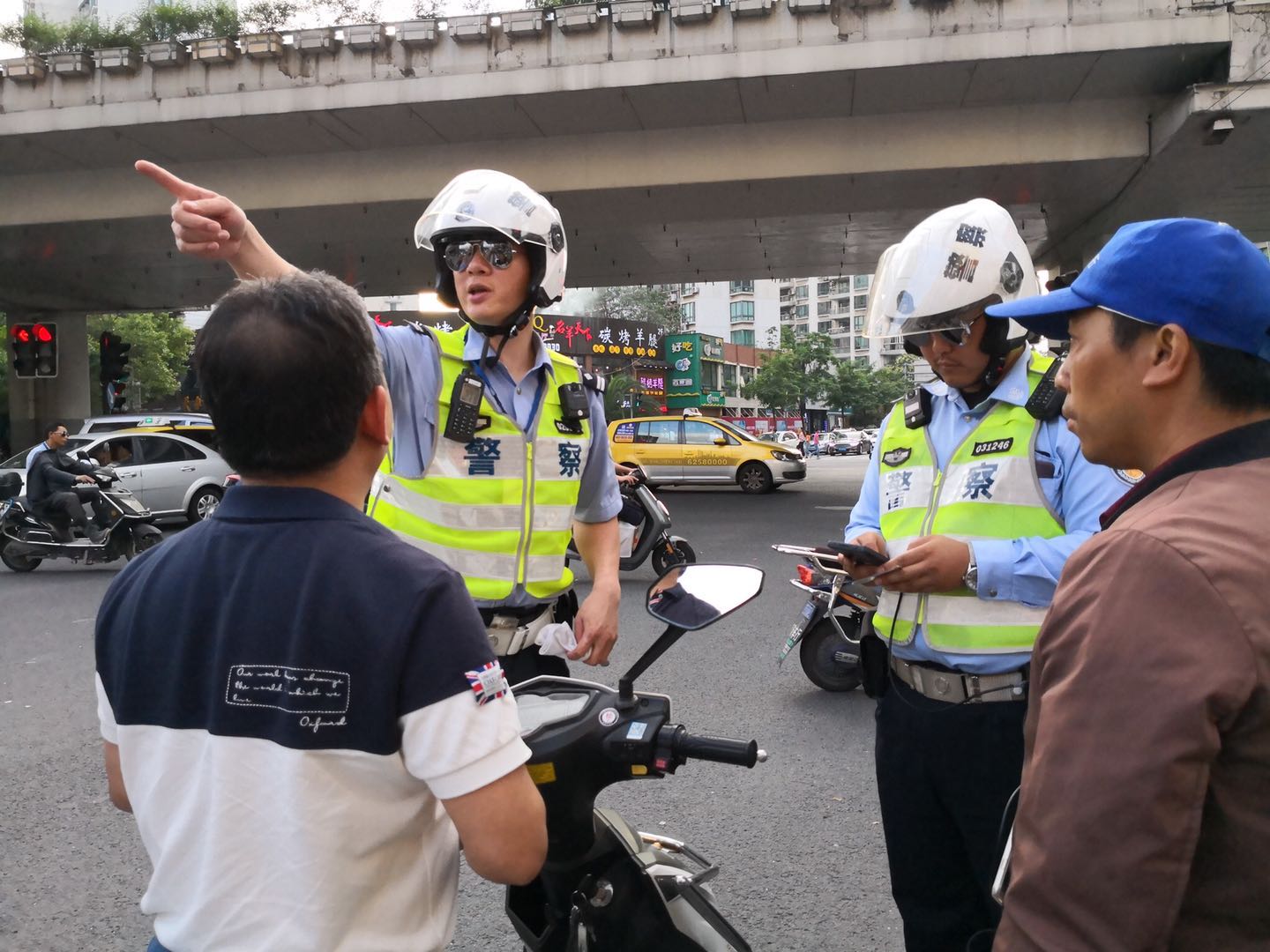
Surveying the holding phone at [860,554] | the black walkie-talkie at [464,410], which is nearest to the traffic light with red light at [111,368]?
the black walkie-talkie at [464,410]

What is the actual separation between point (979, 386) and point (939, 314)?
19 cm

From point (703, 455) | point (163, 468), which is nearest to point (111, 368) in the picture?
point (163, 468)

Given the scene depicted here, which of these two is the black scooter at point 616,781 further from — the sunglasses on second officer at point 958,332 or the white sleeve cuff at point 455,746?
the sunglasses on second officer at point 958,332

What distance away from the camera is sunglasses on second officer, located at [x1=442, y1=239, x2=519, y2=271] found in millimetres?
2271

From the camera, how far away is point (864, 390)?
266 feet

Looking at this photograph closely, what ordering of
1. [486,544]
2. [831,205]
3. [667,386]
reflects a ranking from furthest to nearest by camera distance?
[667,386]
[831,205]
[486,544]

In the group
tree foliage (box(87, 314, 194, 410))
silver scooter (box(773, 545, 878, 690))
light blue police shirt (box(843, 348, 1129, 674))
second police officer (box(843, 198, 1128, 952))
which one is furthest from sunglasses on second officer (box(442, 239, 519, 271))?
tree foliage (box(87, 314, 194, 410))

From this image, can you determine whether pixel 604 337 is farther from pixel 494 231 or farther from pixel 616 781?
pixel 616 781

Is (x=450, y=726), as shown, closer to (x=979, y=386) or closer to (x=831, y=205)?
(x=979, y=386)

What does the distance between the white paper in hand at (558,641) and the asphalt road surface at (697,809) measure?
1.38 metres

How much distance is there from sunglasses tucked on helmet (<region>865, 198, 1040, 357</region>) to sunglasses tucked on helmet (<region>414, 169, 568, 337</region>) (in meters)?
0.84

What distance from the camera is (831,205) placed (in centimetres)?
1553

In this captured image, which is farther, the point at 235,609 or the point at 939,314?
the point at 939,314

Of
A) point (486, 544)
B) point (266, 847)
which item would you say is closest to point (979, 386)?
point (486, 544)
